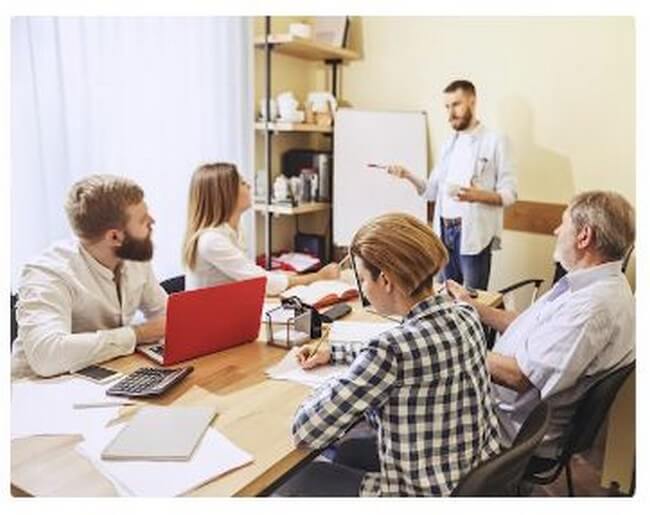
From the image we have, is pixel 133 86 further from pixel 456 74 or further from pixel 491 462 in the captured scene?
pixel 491 462

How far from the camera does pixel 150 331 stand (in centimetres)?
157

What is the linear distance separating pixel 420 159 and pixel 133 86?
1588 millimetres

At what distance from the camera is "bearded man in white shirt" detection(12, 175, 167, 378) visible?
138cm

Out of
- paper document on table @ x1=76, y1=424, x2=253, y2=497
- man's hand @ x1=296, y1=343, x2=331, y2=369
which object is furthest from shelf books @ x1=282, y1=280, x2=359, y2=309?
paper document on table @ x1=76, y1=424, x2=253, y2=497

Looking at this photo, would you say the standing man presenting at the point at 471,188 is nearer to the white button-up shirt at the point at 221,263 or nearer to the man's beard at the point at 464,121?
the man's beard at the point at 464,121

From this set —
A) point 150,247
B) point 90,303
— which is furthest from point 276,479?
point 150,247

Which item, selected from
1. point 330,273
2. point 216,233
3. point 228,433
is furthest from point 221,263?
point 228,433

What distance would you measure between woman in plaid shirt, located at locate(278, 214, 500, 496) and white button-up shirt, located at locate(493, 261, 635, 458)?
33 cm

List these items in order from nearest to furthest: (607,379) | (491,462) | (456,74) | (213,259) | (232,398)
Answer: (491,462)
(232,398)
(607,379)
(213,259)
(456,74)

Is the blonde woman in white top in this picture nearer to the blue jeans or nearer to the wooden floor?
the wooden floor

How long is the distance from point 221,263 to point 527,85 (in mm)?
1895

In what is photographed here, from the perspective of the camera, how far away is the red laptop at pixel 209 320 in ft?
4.64

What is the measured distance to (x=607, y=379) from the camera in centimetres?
141

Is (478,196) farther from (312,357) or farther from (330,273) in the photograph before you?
(312,357)
